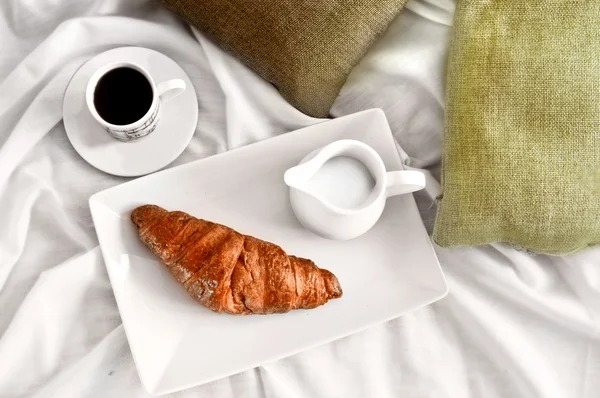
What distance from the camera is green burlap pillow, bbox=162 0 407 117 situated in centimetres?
84

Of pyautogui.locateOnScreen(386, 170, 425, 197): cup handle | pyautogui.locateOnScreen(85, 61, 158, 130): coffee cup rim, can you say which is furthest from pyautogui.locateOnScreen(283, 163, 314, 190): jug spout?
pyautogui.locateOnScreen(85, 61, 158, 130): coffee cup rim

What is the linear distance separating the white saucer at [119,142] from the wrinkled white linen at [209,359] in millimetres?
25

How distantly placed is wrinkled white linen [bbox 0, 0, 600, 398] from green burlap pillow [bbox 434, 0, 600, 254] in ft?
0.31

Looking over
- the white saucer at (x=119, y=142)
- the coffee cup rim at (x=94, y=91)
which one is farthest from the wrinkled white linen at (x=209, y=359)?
the coffee cup rim at (x=94, y=91)

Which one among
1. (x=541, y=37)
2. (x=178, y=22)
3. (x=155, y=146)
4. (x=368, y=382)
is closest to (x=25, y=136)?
(x=155, y=146)

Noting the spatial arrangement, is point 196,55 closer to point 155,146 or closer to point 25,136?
point 155,146

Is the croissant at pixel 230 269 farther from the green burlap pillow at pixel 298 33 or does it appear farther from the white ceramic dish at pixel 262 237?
the green burlap pillow at pixel 298 33

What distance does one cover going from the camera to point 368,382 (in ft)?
2.96

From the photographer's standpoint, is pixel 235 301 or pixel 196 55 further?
pixel 196 55

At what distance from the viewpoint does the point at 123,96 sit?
83 cm

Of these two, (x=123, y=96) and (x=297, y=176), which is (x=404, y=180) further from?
(x=123, y=96)

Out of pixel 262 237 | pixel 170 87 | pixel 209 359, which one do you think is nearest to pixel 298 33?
pixel 170 87

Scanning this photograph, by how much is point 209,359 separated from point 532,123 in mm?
583

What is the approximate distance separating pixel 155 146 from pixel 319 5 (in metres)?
0.32
